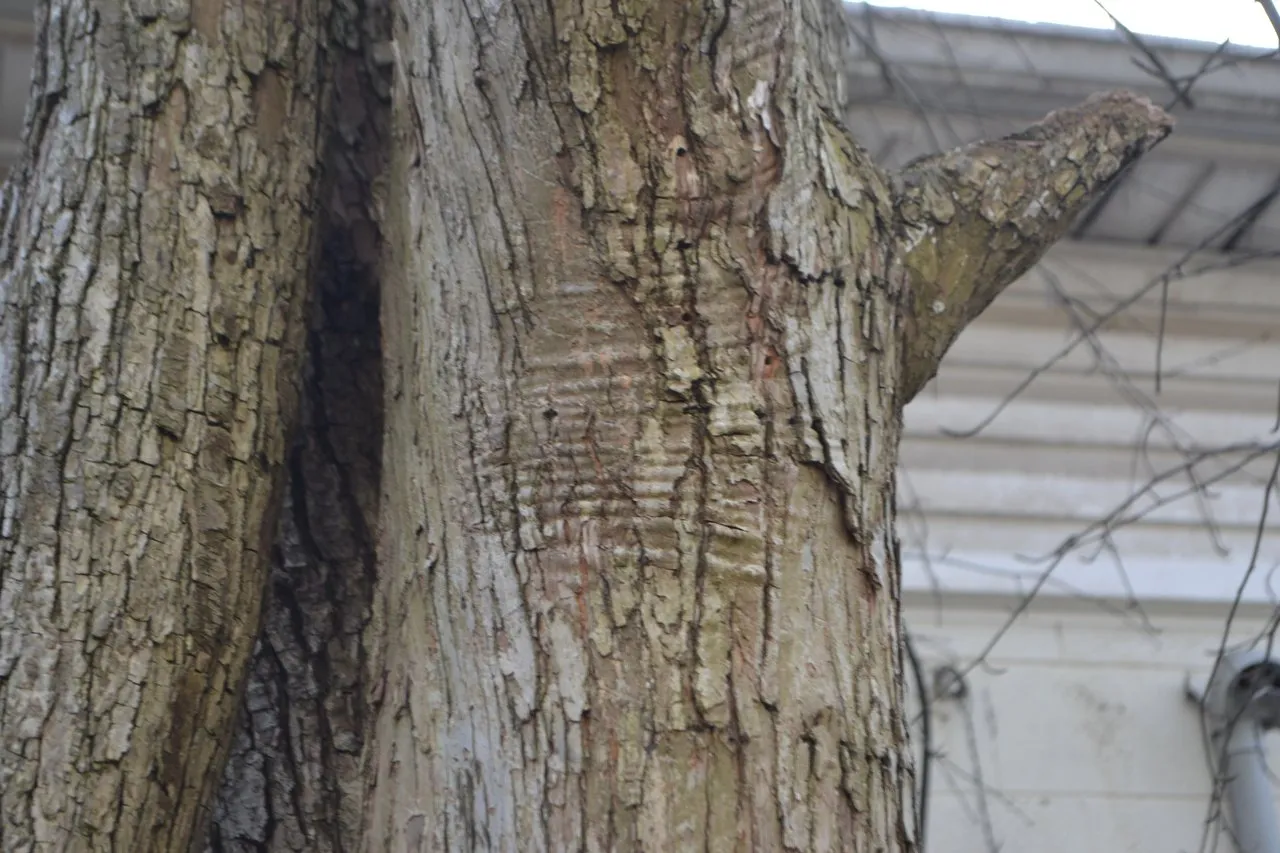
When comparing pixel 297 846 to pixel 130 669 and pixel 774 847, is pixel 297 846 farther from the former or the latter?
pixel 774 847

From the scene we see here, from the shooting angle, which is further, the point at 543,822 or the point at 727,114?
the point at 727,114

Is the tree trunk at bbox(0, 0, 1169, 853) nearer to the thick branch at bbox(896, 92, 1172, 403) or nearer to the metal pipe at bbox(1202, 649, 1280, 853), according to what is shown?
the thick branch at bbox(896, 92, 1172, 403)

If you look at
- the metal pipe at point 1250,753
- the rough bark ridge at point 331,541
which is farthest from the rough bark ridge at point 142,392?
the metal pipe at point 1250,753

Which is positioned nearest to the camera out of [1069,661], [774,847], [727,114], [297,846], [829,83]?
[774,847]

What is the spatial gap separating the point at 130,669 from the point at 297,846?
376mm

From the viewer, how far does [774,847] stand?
1.09 m

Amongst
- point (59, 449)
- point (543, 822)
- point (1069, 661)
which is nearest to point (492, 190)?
point (59, 449)

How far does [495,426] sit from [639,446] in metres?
0.16

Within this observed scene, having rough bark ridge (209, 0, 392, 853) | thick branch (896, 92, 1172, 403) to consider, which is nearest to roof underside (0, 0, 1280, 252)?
thick branch (896, 92, 1172, 403)

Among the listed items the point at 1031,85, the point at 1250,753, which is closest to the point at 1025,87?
the point at 1031,85

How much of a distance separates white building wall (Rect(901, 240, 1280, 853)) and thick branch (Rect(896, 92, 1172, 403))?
1.78 metres

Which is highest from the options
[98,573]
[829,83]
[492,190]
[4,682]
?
[829,83]

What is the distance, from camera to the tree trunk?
3.79ft

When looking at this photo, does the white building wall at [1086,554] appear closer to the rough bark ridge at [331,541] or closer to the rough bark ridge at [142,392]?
the rough bark ridge at [331,541]
